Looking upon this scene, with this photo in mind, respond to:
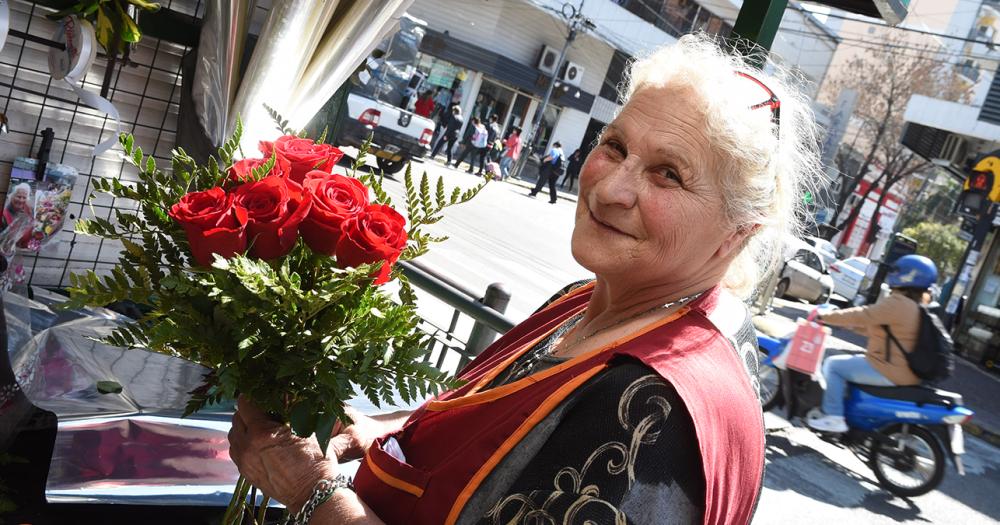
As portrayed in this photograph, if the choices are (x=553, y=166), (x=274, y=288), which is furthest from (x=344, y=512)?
(x=553, y=166)

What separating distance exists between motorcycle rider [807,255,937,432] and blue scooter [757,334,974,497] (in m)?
0.09

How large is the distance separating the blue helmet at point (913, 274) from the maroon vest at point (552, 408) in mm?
6824

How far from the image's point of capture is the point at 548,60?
35.4 metres

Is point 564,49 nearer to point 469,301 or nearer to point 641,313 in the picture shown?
point 469,301

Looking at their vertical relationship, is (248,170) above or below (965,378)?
above

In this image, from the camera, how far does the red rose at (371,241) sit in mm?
1412

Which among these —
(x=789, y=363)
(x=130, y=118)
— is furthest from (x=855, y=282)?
(x=130, y=118)

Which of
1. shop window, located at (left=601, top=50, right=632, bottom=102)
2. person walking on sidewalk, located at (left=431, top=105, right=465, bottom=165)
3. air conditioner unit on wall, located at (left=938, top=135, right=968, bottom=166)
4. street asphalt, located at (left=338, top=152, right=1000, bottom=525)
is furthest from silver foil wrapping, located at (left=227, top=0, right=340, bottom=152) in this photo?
shop window, located at (left=601, top=50, right=632, bottom=102)

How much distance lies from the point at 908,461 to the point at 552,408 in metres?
7.63

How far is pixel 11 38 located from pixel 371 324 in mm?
2073

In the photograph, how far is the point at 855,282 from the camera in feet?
84.7

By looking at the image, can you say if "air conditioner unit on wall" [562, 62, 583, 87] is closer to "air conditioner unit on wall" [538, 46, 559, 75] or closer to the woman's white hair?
"air conditioner unit on wall" [538, 46, 559, 75]

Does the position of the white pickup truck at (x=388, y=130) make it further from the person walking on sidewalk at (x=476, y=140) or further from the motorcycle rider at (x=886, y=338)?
the motorcycle rider at (x=886, y=338)

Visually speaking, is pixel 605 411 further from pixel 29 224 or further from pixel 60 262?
pixel 60 262
